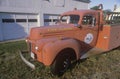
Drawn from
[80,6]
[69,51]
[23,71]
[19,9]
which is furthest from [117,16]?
[80,6]

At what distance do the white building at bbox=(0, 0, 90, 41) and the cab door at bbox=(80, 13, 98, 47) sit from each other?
8757mm

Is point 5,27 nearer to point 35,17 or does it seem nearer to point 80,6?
point 35,17

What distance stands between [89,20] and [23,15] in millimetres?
9295

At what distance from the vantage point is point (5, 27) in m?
13.2

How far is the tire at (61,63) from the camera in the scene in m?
4.90

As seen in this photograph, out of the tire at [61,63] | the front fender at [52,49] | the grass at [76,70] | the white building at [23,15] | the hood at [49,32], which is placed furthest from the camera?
the white building at [23,15]

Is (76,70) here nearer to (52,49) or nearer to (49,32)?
(52,49)

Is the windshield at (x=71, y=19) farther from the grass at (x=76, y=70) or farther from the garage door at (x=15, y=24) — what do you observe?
the garage door at (x=15, y=24)

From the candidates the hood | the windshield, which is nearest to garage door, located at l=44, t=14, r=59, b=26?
the windshield

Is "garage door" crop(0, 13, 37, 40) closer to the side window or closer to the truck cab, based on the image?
the truck cab

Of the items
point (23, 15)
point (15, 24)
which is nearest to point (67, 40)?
point (15, 24)

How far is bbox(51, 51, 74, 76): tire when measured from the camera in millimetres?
4902

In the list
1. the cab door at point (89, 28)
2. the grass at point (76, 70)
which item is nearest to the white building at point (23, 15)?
the grass at point (76, 70)

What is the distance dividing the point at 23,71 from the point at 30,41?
1.11 metres
